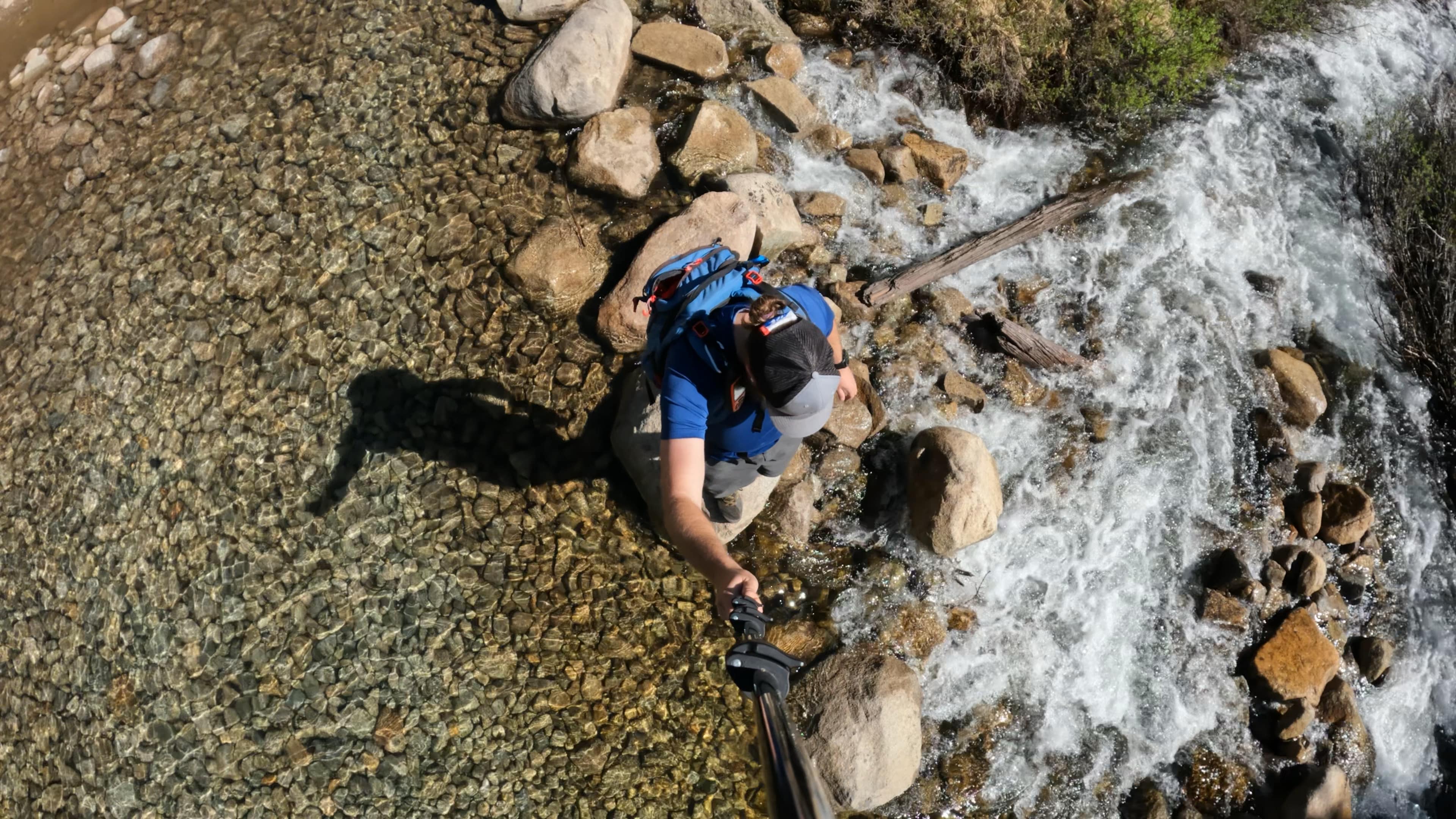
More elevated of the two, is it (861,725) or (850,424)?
(850,424)

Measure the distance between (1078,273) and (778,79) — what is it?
105 inches

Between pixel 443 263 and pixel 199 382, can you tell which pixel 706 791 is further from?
pixel 199 382

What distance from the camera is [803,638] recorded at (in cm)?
501

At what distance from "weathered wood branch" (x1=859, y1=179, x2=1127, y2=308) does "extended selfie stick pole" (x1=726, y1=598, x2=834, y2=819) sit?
11.8ft

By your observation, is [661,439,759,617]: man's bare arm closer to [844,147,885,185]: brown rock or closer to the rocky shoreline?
the rocky shoreline

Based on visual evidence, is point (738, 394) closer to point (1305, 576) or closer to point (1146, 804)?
point (1146, 804)

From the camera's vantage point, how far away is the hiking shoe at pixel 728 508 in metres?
4.71

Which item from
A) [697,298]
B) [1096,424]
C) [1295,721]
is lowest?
[1295,721]

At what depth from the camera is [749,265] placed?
3.65 metres

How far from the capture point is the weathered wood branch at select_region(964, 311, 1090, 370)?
590cm

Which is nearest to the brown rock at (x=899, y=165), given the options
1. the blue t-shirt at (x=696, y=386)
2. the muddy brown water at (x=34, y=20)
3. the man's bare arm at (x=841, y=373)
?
the man's bare arm at (x=841, y=373)

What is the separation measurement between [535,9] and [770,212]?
8.21ft

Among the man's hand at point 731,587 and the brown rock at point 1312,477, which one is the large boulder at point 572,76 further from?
the brown rock at point 1312,477

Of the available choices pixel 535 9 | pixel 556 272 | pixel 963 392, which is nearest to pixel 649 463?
pixel 556 272
